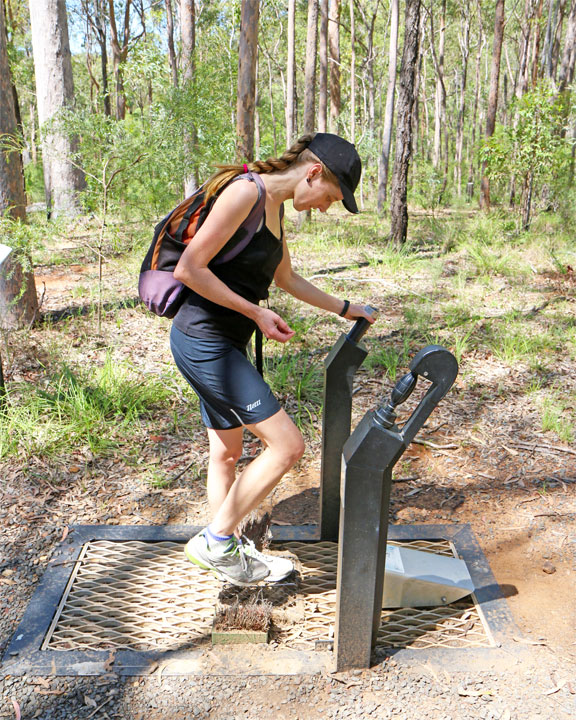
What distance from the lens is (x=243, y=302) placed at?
2.18m

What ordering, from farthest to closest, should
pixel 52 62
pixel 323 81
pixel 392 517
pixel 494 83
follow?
pixel 323 81
pixel 494 83
pixel 52 62
pixel 392 517

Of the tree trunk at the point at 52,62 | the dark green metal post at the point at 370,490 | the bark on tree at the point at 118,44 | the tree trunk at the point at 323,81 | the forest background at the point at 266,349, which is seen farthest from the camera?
the bark on tree at the point at 118,44

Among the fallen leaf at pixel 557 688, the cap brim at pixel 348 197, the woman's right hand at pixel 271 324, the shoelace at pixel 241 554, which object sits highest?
the cap brim at pixel 348 197

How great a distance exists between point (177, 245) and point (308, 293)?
2.27 feet

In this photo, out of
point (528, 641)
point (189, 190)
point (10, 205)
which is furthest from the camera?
point (189, 190)

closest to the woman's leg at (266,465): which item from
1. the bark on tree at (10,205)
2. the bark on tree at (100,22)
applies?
the bark on tree at (10,205)

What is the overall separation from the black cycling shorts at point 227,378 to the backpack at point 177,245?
16cm

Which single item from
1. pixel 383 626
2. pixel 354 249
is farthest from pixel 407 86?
pixel 383 626

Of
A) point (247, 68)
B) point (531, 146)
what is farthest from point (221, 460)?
point (531, 146)

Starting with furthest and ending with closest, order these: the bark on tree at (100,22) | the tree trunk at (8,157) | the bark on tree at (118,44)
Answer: the bark on tree at (100,22) → the bark on tree at (118,44) → the tree trunk at (8,157)

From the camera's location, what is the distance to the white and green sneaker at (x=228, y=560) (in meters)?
2.53

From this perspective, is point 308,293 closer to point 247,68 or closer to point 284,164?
point 284,164

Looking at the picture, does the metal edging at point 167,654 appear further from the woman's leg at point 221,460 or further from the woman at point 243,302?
the woman's leg at point 221,460

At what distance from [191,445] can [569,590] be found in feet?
7.95
